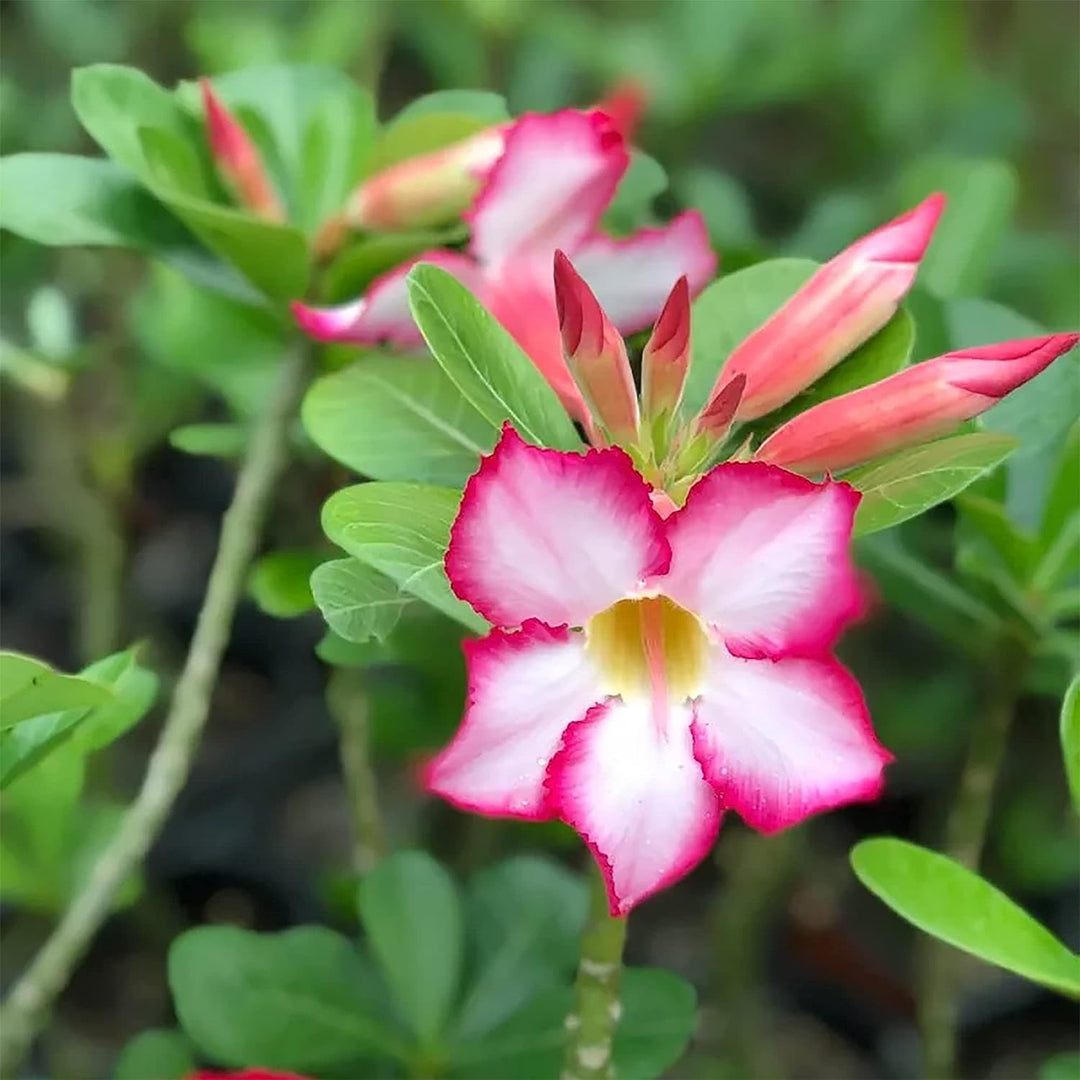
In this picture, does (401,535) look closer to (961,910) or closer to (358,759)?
(961,910)

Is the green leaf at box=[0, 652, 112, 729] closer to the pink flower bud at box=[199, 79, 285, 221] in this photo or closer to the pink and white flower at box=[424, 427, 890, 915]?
the pink and white flower at box=[424, 427, 890, 915]

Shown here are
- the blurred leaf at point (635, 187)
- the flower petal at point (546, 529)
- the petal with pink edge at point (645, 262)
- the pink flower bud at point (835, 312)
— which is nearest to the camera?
the flower petal at point (546, 529)

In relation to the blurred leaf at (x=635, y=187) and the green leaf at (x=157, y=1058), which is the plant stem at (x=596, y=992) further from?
the blurred leaf at (x=635, y=187)

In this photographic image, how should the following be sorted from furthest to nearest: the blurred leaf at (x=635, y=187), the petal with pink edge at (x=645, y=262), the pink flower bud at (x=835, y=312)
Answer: the blurred leaf at (x=635, y=187) → the petal with pink edge at (x=645, y=262) → the pink flower bud at (x=835, y=312)

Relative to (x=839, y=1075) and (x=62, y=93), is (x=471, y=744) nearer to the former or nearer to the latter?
(x=839, y=1075)

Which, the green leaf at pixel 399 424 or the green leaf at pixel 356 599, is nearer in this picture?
the green leaf at pixel 356 599

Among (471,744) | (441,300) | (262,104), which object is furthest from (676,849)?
(262,104)

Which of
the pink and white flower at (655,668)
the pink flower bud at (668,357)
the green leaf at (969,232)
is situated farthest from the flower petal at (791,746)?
the green leaf at (969,232)

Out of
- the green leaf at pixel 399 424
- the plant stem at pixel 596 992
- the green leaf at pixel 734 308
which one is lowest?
the plant stem at pixel 596 992
